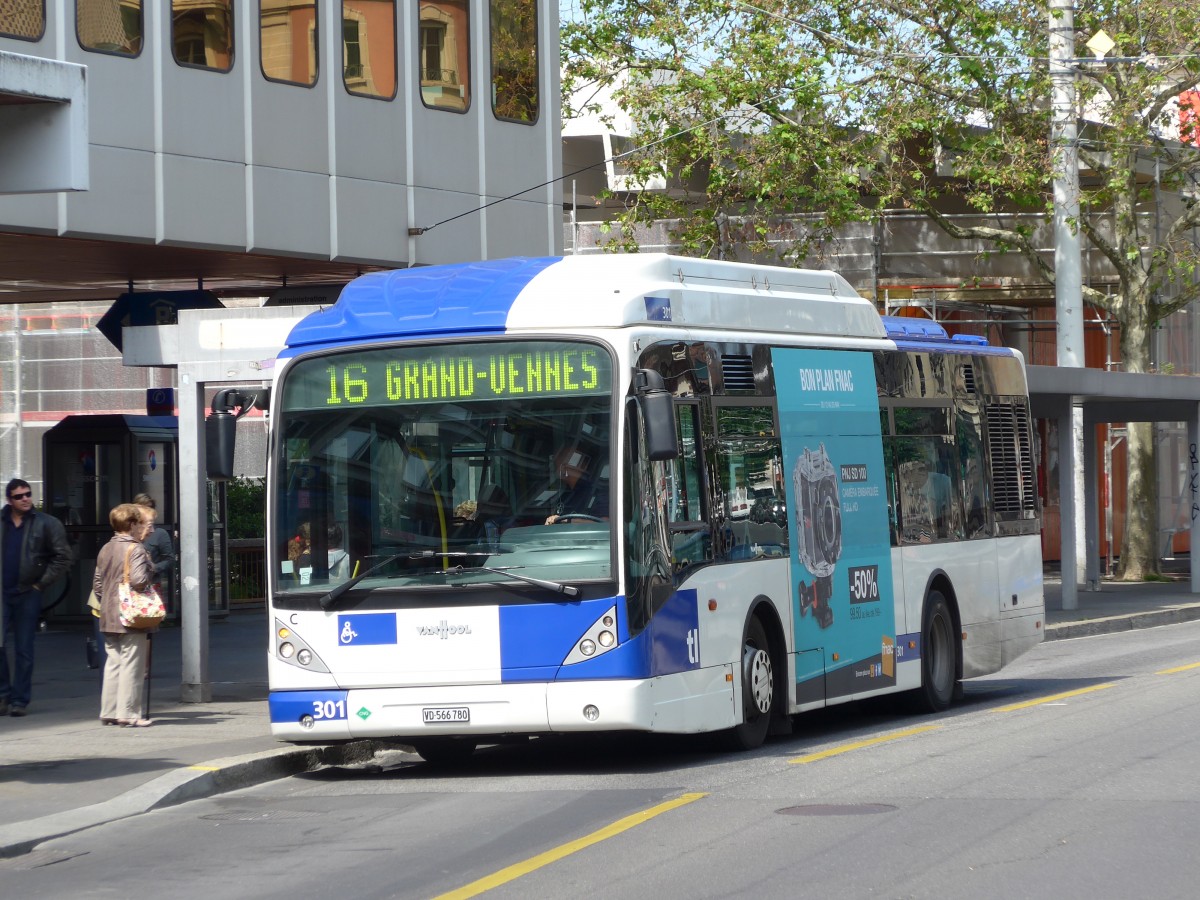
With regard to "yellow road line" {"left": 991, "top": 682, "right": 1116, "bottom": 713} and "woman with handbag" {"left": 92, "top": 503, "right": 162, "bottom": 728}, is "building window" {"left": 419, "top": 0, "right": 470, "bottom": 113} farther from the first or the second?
"yellow road line" {"left": 991, "top": 682, "right": 1116, "bottom": 713}

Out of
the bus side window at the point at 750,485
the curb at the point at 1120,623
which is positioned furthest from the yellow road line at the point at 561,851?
the curb at the point at 1120,623

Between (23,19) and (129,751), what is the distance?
23.0 feet

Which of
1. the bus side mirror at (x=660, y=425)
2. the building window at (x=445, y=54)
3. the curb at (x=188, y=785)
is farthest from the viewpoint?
the building window at (x=445, y=54)

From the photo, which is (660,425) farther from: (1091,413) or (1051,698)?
(1091,413)

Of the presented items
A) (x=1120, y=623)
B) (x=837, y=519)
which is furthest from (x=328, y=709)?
(x=1120, y=623)

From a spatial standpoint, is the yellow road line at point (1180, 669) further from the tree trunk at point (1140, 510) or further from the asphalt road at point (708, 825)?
the tree trunk at point (1140, 510)

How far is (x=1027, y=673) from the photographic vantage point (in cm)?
1917

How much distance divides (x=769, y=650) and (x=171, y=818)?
14.1 feet

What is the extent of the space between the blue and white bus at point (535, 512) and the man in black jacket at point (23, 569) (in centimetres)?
409

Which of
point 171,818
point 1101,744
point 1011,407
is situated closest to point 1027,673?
point 1011,407

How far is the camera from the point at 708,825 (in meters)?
9.12

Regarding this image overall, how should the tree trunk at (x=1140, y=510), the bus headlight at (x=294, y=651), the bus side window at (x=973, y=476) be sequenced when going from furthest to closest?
1. the tree trunk at (x=1140, y=510)
2. the bus side window at (x=973, y=476)
3. the bus headlight at (x=294, y=651)

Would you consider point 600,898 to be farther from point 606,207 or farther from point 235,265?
point 606,207

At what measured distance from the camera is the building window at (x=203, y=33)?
17.6 meters
